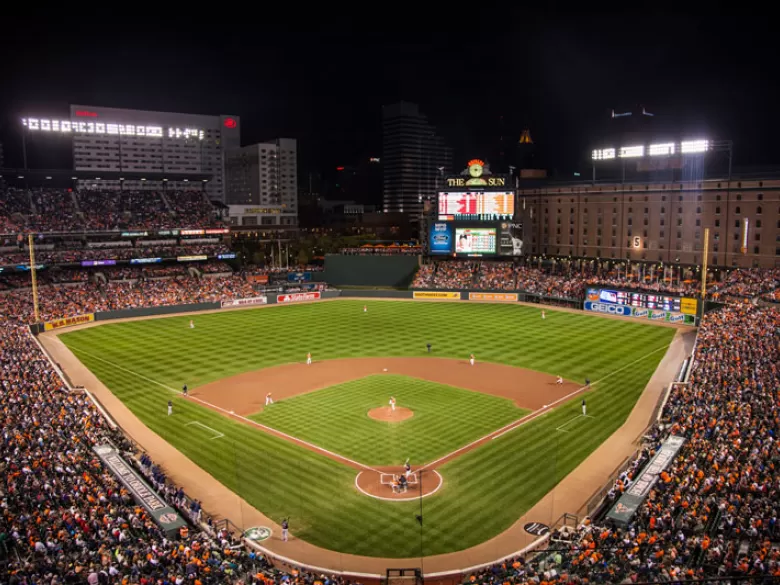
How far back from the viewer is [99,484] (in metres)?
21.8

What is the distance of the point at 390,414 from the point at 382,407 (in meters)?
1.37

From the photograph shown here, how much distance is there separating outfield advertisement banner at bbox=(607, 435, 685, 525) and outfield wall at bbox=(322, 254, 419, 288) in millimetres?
61822

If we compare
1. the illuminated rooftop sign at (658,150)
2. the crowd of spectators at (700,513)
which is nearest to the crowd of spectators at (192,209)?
the illuminated rooftop sign at (658,150)

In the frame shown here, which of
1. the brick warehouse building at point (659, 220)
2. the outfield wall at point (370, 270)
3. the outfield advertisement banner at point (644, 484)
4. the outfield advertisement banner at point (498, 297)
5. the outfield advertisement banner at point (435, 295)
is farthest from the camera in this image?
the outfield wall at point (370, 270)

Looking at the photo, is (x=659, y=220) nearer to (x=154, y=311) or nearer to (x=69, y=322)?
(x=154, y=311)

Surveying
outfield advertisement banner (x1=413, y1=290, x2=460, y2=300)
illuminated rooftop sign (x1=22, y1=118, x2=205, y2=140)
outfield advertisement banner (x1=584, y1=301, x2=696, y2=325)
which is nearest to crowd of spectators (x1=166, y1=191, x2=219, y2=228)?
illuminated rooftop sign (x1=22, y1=118, x2=205, y2=140)

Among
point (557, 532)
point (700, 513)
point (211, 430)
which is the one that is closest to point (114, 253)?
point (211, 430)

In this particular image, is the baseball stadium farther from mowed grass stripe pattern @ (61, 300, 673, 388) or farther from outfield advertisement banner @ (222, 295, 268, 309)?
mowed grass stripe pattern @ (61, 300, 673, 388)

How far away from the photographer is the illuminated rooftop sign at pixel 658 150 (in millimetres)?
75688

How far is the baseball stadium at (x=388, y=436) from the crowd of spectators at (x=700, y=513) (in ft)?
0.29

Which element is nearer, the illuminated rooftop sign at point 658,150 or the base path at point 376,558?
the base path at point 376,558

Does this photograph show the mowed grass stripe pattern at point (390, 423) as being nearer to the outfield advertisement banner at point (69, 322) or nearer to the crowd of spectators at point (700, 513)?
the crowd of spectators at point (700, 513)

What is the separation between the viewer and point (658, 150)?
80.9m

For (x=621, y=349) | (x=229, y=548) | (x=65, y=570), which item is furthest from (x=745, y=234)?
(x=65, y=570)
